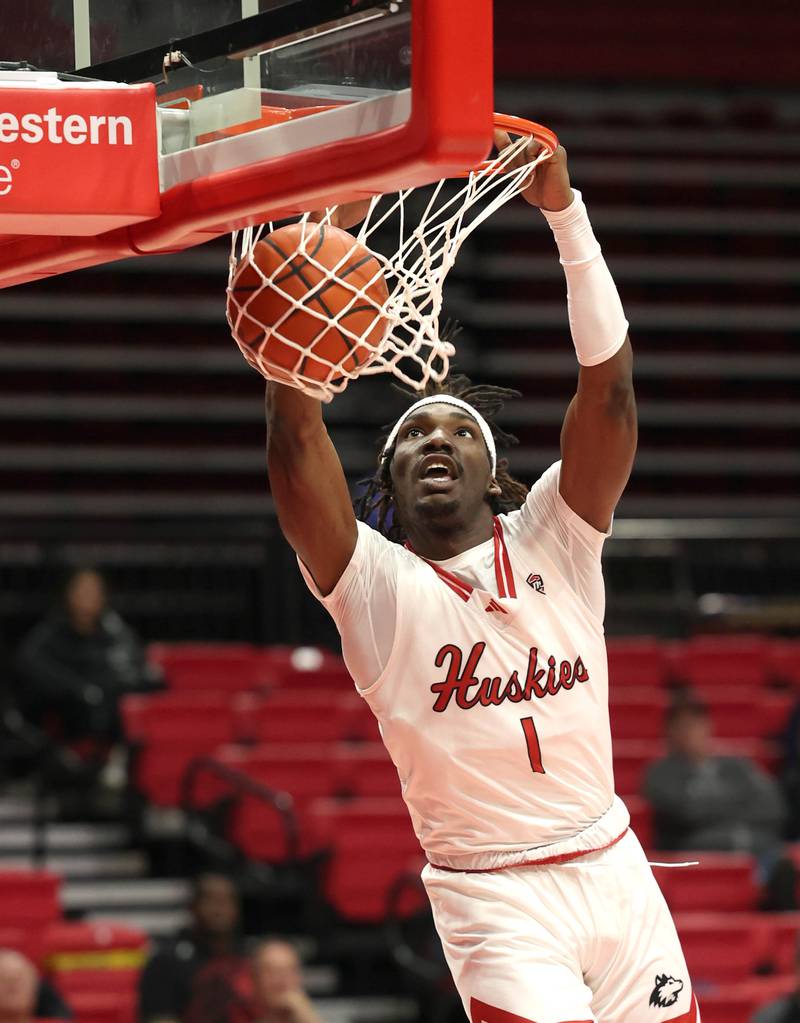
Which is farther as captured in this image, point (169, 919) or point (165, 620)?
point (165, 620)

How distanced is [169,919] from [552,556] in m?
5.17

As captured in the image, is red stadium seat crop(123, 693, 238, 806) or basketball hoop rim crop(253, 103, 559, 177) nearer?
basketball hoop rim crop(253, 103, 559, 177)

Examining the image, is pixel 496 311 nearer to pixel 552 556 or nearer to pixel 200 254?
pixel 200 254

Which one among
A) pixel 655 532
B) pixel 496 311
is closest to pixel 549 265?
pixel 496 311

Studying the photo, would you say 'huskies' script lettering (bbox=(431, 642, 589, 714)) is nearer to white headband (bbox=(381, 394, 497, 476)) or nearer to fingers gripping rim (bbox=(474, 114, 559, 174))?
white headband (bbox=(381, 394, 497, 476))

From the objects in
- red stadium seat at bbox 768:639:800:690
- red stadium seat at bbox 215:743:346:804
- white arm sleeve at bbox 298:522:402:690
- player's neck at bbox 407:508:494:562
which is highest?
player's neck at bbox 407:508:494:562

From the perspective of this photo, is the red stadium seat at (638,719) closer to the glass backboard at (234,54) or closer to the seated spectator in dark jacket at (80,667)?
the seated spectator in dark jacket at (80,667)

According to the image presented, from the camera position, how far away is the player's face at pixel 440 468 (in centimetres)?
417

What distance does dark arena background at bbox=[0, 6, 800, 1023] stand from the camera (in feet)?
26.8

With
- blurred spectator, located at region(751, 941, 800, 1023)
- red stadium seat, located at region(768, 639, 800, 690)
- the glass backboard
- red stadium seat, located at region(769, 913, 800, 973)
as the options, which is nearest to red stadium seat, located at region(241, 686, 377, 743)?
red stadium seat, located at region(769, 913, 800, 973)

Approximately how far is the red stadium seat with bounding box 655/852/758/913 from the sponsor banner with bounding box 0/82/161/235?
18.3 ft

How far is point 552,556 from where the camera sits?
420cm

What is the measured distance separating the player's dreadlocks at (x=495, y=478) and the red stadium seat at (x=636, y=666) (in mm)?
5838

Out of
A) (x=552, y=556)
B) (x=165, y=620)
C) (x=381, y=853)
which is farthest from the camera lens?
(x=165, y=620)
